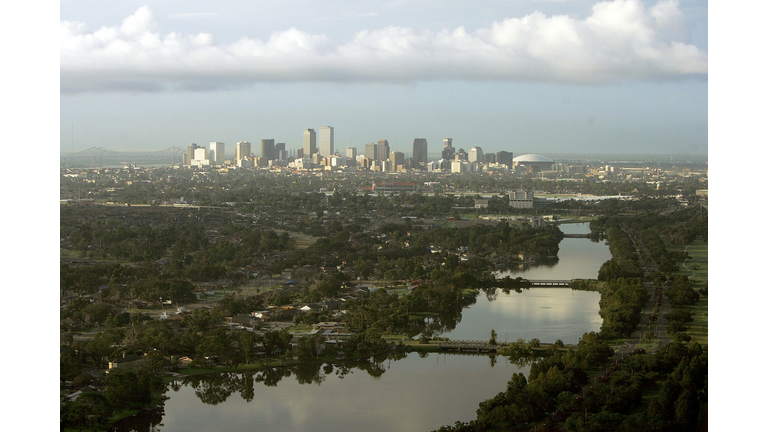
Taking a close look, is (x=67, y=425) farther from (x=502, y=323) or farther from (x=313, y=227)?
(x=313, y=227)

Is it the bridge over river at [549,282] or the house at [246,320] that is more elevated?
the bridge over river at [549,282]

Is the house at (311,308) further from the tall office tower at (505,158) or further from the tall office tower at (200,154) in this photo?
the tall office tower at (505,158)

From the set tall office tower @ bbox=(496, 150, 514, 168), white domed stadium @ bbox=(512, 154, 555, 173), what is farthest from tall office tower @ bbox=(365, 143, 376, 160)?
white domed stadium @ bbox=(512, 154, 555, 173)

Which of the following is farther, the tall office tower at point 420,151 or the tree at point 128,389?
the tall office tower at point 420,151

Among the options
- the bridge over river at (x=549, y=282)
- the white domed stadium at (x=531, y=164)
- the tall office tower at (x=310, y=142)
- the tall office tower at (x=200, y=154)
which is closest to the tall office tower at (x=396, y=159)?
the tall office tower at (x=310, y=142)

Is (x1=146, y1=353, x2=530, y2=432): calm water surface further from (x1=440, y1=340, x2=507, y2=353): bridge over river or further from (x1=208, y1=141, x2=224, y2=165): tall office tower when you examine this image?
(x1=208, y1=141, x2=224, y2=165): tall office tower

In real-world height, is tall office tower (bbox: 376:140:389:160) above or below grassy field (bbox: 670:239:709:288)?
above
